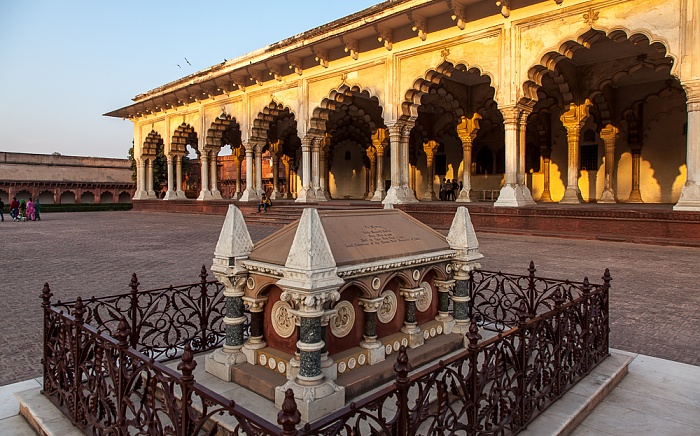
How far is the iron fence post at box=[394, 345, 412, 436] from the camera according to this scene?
6.22ft

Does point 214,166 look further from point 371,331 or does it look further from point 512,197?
point 371,331

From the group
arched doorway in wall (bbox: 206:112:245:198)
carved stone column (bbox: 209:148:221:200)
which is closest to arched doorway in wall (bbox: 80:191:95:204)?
arched doorway in wall (bbox: 206:112:245:198)

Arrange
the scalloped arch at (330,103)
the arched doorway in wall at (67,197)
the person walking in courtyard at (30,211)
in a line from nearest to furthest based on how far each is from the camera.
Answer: the scalloped arch at (330,103)
the person walking in courtyard at (30,211)
the arched doorway in wall at (67,197)

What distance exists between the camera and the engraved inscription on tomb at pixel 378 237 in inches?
122

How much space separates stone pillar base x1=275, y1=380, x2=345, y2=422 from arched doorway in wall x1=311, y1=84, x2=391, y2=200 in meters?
14.0

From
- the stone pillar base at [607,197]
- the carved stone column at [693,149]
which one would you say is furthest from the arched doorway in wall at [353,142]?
the carved stone column at [693,149]

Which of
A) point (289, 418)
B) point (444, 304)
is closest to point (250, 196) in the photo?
point (444, 304)

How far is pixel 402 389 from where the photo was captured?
1.90 metres

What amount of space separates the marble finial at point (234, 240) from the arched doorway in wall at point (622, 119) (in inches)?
516

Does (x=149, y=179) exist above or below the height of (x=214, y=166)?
below

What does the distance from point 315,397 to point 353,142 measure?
25685 millimetres

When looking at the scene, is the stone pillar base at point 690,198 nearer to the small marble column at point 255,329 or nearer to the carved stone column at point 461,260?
the carved stone column at point 461,260

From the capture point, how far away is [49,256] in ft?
32.2

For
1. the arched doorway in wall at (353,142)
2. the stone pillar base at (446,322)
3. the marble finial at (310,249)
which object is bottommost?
the stone pillar base at (446,322)
